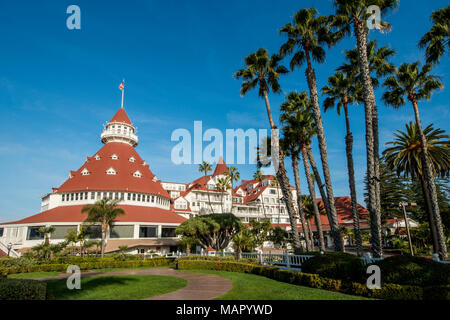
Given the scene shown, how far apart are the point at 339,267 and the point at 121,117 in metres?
53.4

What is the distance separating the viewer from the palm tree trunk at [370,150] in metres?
14.7

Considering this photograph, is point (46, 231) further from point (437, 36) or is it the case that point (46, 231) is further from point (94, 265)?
point (437, 36)

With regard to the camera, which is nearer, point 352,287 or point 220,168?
point 352,287

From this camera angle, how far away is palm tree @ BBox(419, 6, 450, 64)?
19.7 meters

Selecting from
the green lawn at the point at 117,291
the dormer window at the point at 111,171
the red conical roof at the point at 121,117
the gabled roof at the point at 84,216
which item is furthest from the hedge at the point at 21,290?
the red conical roof at the point at 121,117

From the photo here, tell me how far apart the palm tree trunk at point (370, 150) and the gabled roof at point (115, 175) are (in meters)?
36.7

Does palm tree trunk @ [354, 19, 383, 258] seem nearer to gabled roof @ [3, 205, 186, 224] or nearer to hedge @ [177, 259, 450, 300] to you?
hedge @ [177, 259, 450, 300]

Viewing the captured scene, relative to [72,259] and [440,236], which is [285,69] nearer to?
[440,236]

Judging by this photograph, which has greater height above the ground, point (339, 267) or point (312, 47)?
point (312, 47)

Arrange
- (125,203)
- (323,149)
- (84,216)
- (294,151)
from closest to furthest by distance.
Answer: (323,149) → (294,151) → (84,216) → (125,203)

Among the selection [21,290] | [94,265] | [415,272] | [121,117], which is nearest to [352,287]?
[415,272]

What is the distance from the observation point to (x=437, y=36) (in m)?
20.0

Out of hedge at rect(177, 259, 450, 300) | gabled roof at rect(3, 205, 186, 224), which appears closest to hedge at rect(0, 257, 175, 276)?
gabled roof at rect(3, 205, 186, 224)
